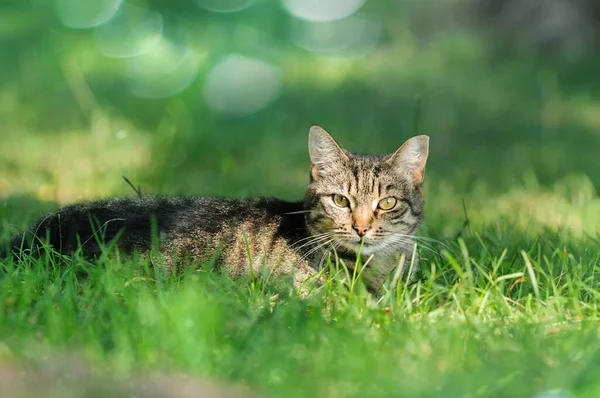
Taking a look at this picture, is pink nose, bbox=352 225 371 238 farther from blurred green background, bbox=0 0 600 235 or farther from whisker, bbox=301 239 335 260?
blurred green background, bbox=0 0 600 235

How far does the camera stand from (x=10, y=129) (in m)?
6.30

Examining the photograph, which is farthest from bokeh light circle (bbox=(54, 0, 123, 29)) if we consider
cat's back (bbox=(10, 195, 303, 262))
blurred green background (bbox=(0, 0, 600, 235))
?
cat's back (bbox=(10, 195, 303, 262))

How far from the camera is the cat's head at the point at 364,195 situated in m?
3.69

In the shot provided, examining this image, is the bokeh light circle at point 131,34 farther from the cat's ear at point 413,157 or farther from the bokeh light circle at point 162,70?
the cat's ear at point 413,157

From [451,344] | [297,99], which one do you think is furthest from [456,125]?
[451,344]

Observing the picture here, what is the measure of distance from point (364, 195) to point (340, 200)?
110 mm

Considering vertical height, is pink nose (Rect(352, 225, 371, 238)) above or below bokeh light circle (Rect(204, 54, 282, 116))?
below

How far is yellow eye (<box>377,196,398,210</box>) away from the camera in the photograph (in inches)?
148

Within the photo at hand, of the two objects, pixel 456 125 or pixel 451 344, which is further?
pixel 456 125

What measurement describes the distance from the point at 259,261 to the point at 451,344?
1163 millimetres

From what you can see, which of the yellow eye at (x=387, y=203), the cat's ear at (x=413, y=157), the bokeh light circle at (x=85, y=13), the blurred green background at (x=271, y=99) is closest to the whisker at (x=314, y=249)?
the yellow eye at (x=387, y=203)

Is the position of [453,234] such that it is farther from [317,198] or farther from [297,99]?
[297,99]

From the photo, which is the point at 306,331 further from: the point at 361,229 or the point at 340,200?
the point at 340,200

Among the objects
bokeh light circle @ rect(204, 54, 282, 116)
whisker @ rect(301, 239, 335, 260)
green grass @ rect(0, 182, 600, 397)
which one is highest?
bokeh light circle @ rect(204, 54, 282, 116)
